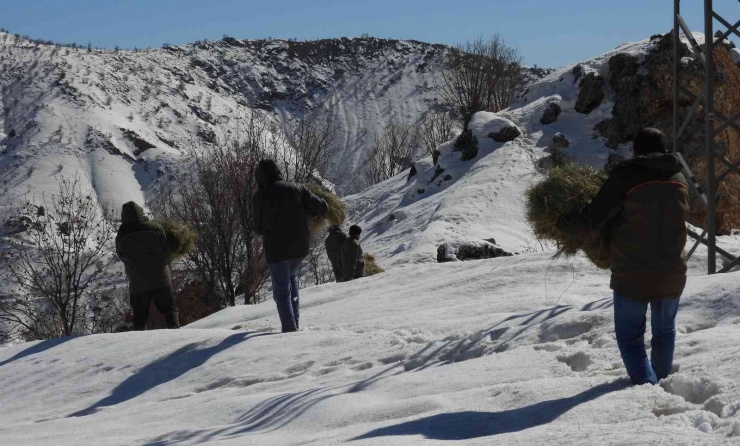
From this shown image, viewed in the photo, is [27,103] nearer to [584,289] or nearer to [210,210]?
[210,210]

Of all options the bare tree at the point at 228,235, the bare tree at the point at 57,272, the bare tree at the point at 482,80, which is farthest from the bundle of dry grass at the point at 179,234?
the bare tree at the point at 482,80

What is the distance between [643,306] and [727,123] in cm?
566

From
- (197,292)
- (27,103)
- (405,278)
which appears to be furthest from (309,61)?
(405,278)

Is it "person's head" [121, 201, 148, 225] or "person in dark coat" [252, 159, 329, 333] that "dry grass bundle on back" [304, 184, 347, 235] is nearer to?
"person in dark coat" [252, 159, 329, 333]

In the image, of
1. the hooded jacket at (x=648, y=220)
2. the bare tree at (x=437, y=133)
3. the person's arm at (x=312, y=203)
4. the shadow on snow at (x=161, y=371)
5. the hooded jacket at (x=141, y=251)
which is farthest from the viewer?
the bare tree at (x=437, y=133)

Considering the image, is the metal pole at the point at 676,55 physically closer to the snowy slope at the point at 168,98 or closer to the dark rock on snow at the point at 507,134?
the dark rock on snow at the point at 507,134

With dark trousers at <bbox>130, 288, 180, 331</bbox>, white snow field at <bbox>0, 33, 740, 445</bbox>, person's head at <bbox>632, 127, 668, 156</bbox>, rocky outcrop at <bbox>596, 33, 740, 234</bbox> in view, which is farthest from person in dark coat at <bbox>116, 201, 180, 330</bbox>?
rocky outcrop at <bbox>596, 33, 740, 234</bbox>

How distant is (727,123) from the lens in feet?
32.1

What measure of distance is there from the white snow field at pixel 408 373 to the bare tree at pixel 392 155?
5788cm

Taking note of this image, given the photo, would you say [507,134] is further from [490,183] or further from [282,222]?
[282,222]

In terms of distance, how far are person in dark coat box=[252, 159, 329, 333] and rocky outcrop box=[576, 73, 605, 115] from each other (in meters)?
21.7

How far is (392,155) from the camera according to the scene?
71125 mm

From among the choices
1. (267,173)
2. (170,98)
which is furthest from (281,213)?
(170,98)

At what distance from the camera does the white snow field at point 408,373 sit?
477 centimetres
